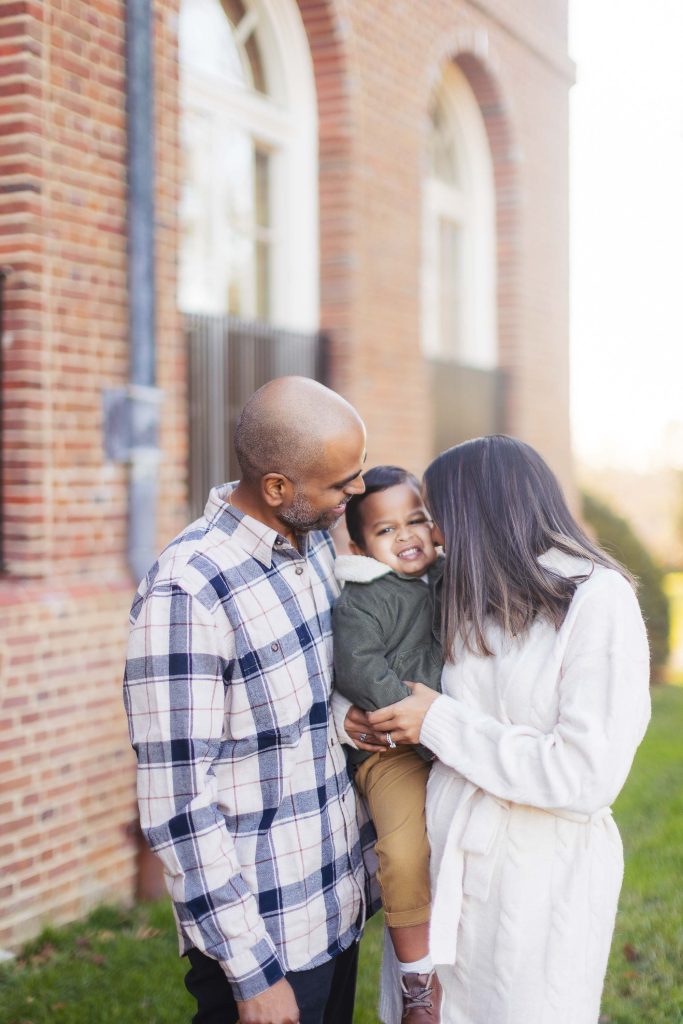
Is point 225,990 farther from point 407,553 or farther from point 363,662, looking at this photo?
point 407,553

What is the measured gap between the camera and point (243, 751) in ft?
7.84

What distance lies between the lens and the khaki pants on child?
2.67m

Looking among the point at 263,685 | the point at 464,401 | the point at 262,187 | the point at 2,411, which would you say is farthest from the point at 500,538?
the point at 464,401

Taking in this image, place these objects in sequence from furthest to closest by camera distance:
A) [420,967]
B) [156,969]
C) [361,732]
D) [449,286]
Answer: [449,286] → [156,969] → [420,967] → [361,732]

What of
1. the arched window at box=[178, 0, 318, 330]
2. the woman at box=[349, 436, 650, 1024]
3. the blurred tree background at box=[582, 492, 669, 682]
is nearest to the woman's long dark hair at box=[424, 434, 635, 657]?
the woman at box=[349, 436, 650, 1024]

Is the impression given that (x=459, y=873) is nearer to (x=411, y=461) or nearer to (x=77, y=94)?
(x=77, y=94)

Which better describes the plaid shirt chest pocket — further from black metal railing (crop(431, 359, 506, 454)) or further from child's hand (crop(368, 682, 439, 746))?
black metal railing (crop(431, 359, 506, 454))

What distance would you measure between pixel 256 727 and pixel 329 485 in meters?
0.57

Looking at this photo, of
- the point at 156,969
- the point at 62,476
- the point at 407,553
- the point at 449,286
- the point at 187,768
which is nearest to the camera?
the point at 187,768

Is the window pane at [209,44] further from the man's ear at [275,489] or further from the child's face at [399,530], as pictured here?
the man's ear at [275,489]

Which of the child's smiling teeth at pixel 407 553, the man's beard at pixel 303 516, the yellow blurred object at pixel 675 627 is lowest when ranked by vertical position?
the yellow blurred object at pixel 675 627

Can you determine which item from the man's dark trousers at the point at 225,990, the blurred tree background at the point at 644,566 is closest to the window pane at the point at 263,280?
the man's dark trousers at the point at 225,990

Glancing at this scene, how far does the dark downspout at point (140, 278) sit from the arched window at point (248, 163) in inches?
37.4

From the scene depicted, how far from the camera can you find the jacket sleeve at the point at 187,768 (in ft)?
7.32
